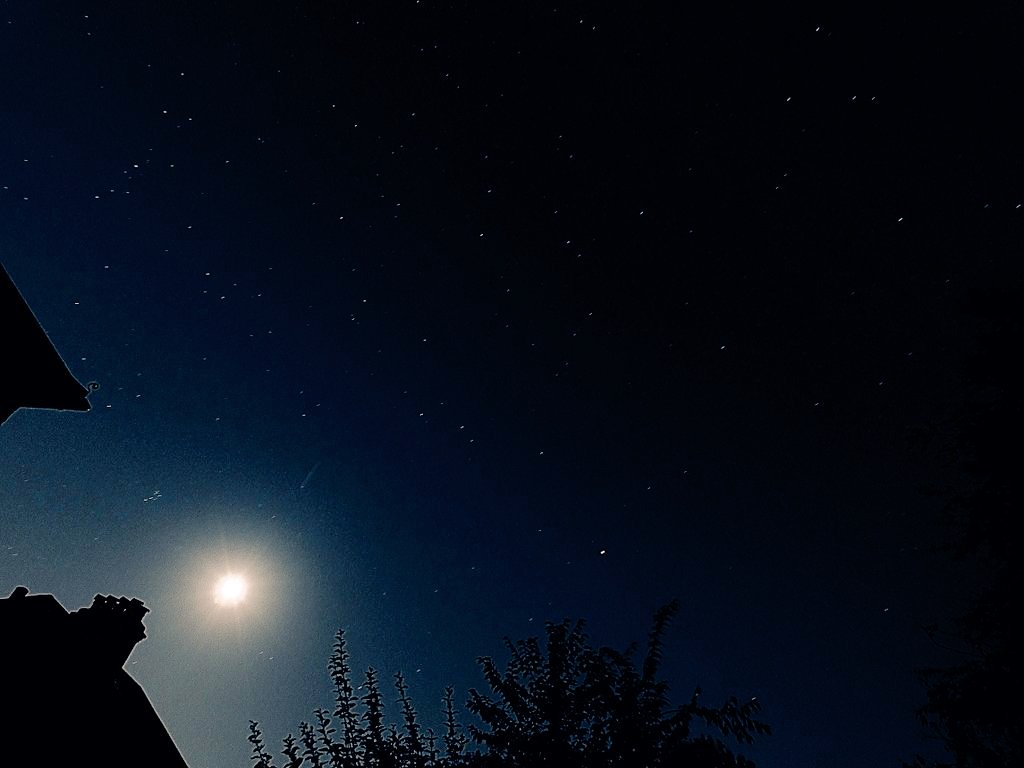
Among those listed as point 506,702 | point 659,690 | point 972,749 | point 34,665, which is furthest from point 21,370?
point 972,749

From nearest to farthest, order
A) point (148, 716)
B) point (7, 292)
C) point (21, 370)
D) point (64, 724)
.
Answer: point (7, 292) → point (21, 370) → point (64, 724) → point (148, 716)

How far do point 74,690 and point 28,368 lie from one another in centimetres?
474

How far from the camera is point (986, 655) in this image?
7.73 m

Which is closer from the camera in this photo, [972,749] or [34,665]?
[34,665]

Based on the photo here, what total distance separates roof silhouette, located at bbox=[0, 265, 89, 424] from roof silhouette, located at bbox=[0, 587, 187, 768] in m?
3.24

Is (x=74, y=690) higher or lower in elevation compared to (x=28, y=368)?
lower

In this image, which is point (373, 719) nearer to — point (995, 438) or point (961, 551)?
point (961, 551)

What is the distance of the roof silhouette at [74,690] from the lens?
6.47 m

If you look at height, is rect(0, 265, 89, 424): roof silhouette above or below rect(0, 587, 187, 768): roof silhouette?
above

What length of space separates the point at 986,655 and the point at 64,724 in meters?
13.3

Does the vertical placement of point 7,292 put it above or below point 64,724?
above

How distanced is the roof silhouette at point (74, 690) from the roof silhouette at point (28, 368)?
3241mm

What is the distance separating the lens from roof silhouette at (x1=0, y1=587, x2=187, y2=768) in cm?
647

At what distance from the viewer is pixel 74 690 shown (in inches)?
285
